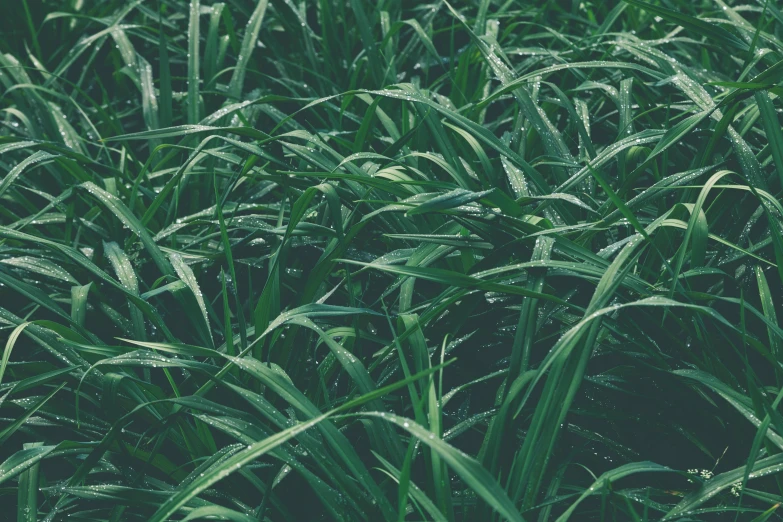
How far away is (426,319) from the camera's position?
3.29 ft

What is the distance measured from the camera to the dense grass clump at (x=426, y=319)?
0.91 metres

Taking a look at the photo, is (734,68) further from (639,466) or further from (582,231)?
(639,466)

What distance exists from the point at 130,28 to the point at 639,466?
1.56 m

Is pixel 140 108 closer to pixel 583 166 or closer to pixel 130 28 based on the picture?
pixel 130 28

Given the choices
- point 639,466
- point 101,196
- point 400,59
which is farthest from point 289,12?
Result: point 639,466

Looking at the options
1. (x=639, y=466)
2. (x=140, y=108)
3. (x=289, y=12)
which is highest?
(x=289, y=12)

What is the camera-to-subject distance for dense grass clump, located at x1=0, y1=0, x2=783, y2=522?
3.00 feet

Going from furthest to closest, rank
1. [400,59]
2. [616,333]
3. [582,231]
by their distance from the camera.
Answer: [400,59] < [582,231] < [616,333]

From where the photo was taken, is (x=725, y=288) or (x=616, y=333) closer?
(x=616, y=333)

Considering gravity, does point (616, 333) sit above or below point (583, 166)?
below

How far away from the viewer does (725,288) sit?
120 centimetres

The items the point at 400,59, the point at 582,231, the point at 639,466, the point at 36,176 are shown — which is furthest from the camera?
the point at 400,59

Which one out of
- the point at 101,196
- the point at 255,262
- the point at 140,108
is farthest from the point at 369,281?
the point at 140,108

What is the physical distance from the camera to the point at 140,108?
6.04 feet
